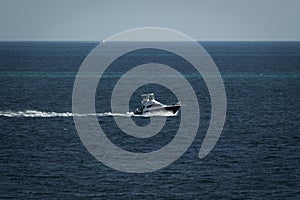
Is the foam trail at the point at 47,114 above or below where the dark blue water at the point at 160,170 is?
above

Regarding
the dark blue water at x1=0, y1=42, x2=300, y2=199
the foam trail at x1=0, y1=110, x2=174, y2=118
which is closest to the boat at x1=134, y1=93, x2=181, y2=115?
the foam trail at x1=0, y1=110, x2=174, y2=118

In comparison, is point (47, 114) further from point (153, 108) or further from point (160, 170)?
point (160, 170)

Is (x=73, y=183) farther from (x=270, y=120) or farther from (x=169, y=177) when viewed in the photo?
(x=270, y=120)

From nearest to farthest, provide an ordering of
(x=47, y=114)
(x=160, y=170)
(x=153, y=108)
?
1. (x=160, y=170)
2. (x=153, y=108)
3. (x=47, y=114)

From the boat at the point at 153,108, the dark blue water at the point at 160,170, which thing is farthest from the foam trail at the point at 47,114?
the boat at the point at 153,108

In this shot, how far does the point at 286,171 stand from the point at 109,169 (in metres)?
17.6

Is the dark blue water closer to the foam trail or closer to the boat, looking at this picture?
the foam trail

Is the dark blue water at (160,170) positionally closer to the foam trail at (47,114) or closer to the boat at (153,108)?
the foam trail at (47,114)

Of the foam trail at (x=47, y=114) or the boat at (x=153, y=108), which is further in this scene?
the boat at (x=153, y=108)

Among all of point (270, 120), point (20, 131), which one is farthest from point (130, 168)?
point (270, 120)

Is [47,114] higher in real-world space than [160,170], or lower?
higher

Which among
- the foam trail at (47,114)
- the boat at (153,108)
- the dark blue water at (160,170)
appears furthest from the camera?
the boat at (153,108)

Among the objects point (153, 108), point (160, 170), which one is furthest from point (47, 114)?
point (160, 170)

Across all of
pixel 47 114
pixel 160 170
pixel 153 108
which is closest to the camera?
pixel 160 170
